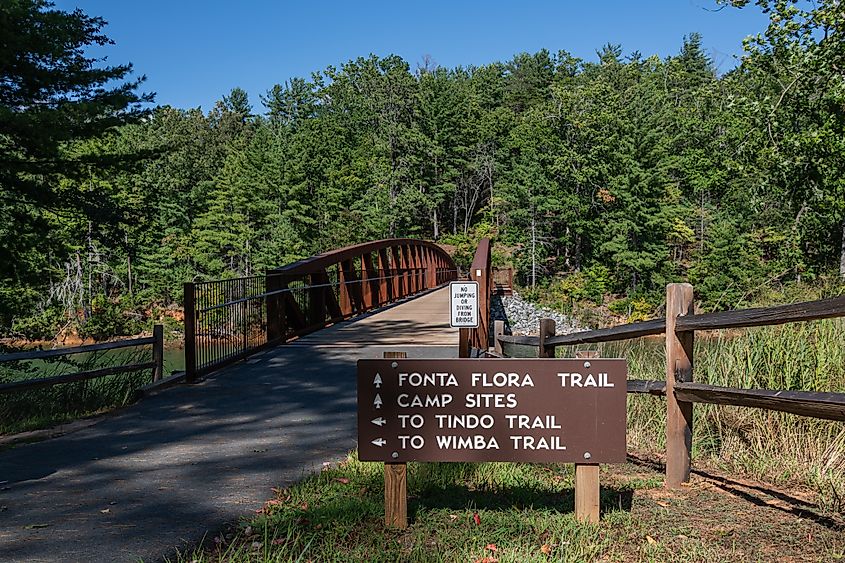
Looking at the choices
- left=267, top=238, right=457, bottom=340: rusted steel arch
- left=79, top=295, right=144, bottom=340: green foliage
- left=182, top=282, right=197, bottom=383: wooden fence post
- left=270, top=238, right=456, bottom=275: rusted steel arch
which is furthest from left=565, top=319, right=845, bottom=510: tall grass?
left=79, top=295, right=144, bottom=340: green foliage

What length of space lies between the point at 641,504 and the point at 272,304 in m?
8.44

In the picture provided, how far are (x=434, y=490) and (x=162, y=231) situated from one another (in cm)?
5182

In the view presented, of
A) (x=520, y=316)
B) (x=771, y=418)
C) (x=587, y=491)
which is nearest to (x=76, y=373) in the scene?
(x=587, y=491)

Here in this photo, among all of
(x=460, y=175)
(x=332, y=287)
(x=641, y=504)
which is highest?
(x=460, y=175)

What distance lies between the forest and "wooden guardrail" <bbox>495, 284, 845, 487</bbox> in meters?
9.67

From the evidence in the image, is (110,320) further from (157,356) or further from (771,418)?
(771,418)

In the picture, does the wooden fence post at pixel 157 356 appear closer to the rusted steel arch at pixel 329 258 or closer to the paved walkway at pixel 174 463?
the paved walkway at pixel 174 463

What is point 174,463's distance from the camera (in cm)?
561

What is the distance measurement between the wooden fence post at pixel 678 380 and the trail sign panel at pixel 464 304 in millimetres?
2798

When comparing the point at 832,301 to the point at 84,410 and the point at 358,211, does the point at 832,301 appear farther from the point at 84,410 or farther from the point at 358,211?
the point at 358,211

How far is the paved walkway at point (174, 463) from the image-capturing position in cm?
398

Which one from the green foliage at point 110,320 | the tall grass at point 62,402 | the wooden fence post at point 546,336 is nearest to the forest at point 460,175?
the green foliage at point 110,320

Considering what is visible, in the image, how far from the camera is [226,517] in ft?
14.0

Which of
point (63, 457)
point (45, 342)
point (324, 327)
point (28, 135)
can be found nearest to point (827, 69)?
point (324, 327)
